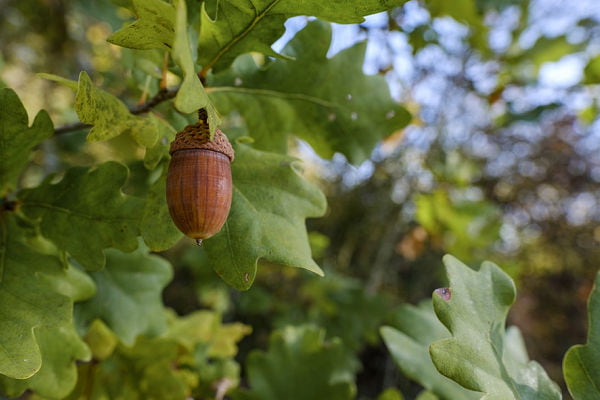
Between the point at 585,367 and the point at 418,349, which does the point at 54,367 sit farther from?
the point at 585,367

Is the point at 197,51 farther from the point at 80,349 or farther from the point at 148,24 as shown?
the point at 80,349

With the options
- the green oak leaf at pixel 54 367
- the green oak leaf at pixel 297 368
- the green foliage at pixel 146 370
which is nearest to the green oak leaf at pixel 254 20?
the green oak leaf at pixel 54 367

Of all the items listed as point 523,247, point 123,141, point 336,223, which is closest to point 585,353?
point 123,141

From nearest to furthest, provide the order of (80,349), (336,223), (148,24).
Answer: (148,24), (80,349), (336,223)

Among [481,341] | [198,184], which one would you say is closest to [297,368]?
[481,341]

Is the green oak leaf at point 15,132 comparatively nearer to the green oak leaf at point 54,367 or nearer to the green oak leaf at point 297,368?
the green oak leaf at point 54,367

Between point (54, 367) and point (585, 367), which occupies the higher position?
point (585, 367)

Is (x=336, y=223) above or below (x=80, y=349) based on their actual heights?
below
